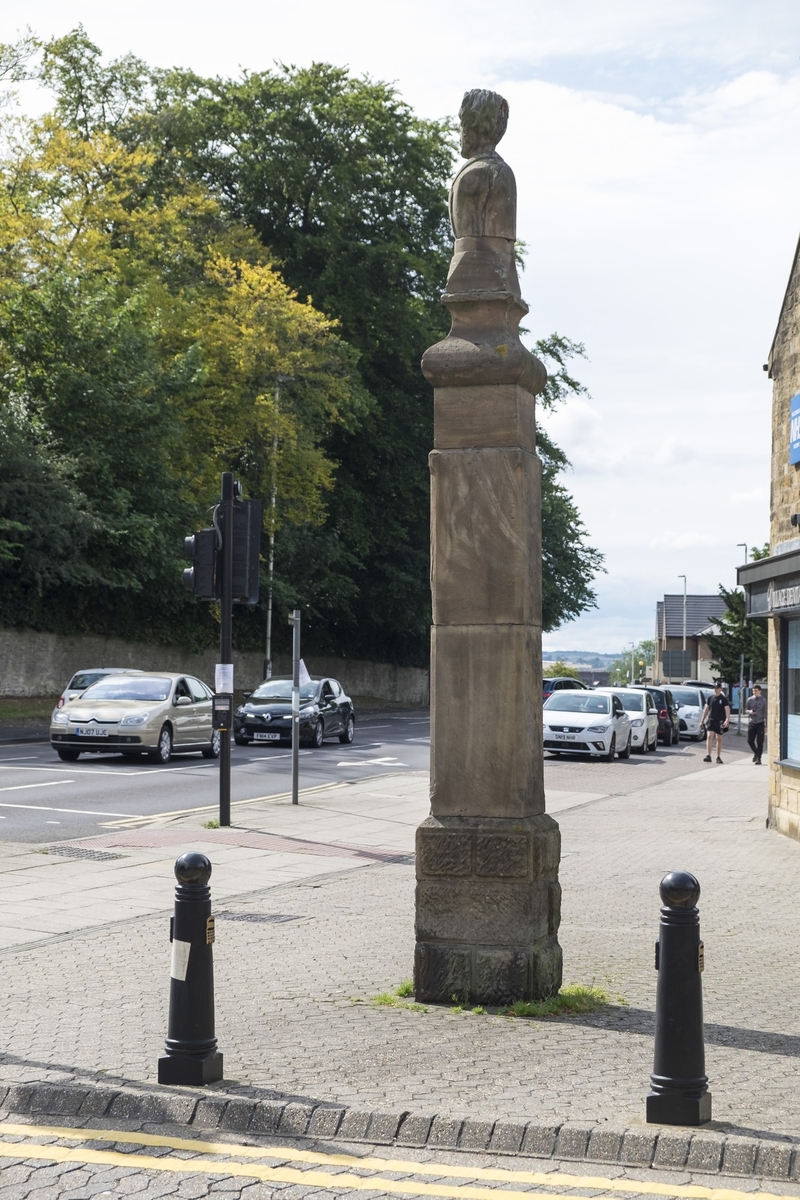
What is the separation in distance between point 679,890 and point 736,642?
185 ft

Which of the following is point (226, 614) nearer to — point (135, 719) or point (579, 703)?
point (135, 719)

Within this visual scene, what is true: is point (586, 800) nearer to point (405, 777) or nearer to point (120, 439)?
point (405, 777)

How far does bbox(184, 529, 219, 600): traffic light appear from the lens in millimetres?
15500

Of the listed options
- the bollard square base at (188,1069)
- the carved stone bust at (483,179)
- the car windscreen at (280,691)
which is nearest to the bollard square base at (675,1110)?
the bollard square base at (188,1069)

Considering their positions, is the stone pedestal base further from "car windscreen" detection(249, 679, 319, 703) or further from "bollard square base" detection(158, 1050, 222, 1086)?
"car windscreen" detection(249, 679, 319, 703)

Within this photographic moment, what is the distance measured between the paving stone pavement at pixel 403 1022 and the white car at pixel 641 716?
76.5ft

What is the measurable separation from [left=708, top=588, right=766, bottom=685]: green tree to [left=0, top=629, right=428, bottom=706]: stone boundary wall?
48.0 feet

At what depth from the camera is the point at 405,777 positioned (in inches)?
947

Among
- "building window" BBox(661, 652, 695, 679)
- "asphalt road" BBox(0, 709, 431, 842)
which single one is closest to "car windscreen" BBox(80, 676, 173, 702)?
"asphalt road" BBox(0, 709, 431, 842)

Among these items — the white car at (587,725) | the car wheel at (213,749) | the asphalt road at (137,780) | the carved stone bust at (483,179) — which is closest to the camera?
the carved stone bust at (483,179)

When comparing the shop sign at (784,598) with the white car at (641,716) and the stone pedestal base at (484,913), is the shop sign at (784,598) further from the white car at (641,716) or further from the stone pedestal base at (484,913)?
the white car at (641,716)

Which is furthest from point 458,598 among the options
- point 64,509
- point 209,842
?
point 64,509

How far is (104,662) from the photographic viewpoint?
135 ft

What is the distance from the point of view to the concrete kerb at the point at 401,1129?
493 cm
